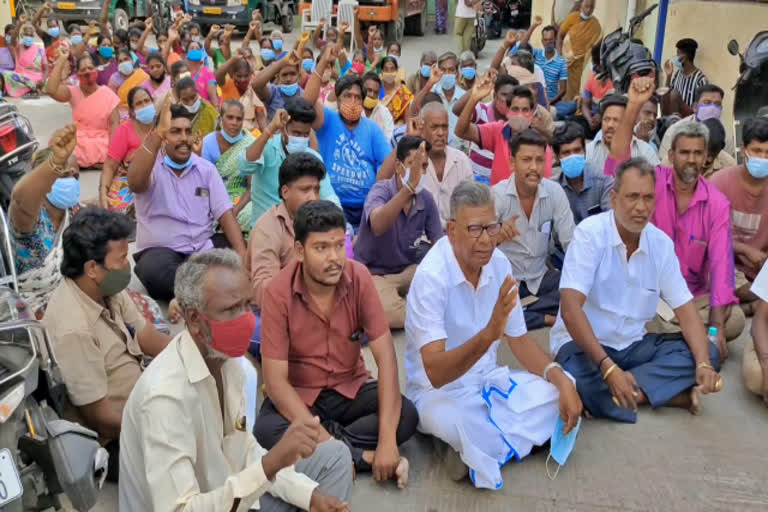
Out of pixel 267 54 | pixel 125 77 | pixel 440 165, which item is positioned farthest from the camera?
pixel 267 54

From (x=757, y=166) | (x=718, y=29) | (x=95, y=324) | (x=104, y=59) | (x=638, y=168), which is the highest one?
(x=718, y=29)

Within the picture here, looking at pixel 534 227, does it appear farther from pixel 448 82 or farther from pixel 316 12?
pixel 316 12

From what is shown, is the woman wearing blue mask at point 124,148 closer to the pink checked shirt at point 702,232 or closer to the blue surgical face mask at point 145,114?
the blue surgical face mask at point 145,114

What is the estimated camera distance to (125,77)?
9.38 meters

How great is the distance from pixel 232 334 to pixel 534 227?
293 cm

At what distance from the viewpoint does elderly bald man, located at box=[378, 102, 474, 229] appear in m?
5.38

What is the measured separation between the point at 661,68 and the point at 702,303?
18.3ft

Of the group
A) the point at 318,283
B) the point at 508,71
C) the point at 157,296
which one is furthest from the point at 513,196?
the point at 508,71

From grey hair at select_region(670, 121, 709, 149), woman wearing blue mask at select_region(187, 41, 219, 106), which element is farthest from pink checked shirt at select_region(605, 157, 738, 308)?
woman wearing blue mask at select_region(187, 41, 219, 106)

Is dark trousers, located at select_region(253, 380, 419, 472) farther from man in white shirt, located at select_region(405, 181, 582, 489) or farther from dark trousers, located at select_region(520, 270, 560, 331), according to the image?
dark trousers, located at select_region(520, 270, 560, 331)

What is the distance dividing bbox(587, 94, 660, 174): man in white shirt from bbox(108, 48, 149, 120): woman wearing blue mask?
18.2 ft

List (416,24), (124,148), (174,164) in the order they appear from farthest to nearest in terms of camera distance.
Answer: (416,24)
(124,148)
(174,164)

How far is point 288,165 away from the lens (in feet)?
13.9

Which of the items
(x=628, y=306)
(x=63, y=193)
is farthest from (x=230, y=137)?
(x=628, y=306)
